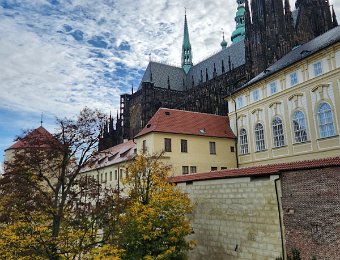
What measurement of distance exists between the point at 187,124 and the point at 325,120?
47.6ft

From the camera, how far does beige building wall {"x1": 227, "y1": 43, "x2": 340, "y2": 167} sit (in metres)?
26.2

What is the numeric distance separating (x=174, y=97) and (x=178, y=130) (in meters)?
42.4

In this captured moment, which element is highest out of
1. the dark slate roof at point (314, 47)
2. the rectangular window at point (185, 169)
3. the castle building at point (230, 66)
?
the castle building at point (230, 66)

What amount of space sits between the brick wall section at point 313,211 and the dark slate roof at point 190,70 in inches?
2174

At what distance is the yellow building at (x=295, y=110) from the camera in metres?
26.4

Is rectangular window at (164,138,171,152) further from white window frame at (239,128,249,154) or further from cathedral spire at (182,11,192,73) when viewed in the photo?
cathedral spire at (182,11,192,73)

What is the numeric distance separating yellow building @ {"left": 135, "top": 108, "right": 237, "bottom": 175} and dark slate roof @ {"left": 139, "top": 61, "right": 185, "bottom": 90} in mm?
40952

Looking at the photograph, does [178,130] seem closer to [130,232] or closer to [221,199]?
[221,199]

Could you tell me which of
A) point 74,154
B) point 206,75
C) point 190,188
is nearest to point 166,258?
point 190,188

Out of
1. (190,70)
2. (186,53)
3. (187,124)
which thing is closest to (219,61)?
(190,70)

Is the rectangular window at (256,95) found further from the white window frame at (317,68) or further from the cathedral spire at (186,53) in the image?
the cathedral spire at (186,53)

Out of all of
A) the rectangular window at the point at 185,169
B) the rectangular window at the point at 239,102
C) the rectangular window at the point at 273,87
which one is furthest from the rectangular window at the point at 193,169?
the rectangular window at the point at 273,87

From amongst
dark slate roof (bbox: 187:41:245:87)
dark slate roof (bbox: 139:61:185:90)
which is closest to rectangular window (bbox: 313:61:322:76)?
dark slate roof (bbox: 187:41:245:87)

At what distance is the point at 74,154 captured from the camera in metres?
18.2
